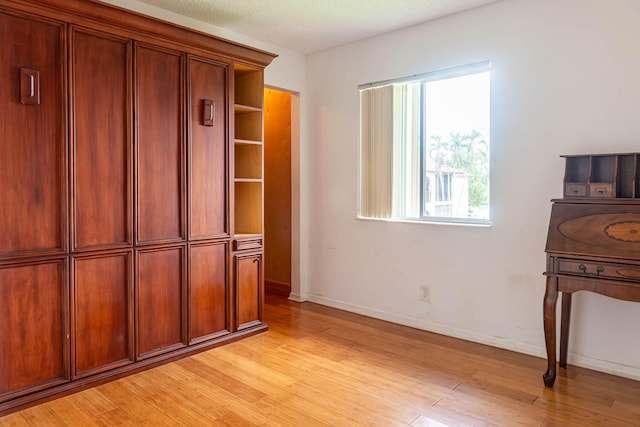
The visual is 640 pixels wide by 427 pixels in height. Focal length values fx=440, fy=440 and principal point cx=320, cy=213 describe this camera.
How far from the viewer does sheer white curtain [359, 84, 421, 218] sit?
12.6ft

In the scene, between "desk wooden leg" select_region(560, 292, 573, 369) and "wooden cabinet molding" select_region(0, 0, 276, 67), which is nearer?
"wooden cabinet molding" select_region(0, 0, 276, 67)

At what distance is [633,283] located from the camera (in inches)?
92.6

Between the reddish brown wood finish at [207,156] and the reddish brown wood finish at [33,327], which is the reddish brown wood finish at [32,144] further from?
the reddish brown wood finish at [207,156]

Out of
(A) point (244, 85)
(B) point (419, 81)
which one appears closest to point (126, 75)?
(A) point (244, 85)

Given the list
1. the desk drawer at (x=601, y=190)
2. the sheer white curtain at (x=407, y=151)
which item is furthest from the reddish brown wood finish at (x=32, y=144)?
the desk drawer at (x=601, y=190)

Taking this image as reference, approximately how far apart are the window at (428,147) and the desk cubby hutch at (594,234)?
0.77 metres

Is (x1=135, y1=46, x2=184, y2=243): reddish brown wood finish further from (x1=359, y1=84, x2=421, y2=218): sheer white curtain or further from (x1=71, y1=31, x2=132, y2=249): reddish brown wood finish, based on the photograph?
(x1=359, y1=84, x2=421, y2=218): sheer white curtain

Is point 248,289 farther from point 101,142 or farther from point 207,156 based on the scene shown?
point 101,142

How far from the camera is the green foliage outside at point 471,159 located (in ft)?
11.3

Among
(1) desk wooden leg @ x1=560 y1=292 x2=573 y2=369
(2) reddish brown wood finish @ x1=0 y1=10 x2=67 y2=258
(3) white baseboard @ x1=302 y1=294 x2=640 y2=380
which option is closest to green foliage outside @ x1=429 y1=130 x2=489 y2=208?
(1) desk wooden leg @ x1=560 y1=292 x2=573 y2=369

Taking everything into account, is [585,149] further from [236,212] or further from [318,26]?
[236,212]

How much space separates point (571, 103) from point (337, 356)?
237 centimetres

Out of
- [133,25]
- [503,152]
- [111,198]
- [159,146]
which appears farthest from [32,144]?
[503,152]

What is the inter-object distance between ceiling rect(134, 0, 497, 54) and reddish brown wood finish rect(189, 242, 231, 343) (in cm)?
183
